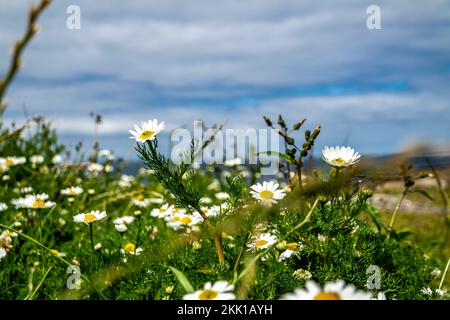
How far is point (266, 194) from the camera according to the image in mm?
1733

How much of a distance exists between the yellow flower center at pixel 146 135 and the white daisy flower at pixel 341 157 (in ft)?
1.84

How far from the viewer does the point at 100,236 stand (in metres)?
2.84

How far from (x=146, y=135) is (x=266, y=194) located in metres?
0.45

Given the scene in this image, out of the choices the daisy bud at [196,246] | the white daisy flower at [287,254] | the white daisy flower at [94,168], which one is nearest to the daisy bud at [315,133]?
the white daisy flower at [287,254]

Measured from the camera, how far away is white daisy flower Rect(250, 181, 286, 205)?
168 cm

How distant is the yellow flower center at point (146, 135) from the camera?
1698mm

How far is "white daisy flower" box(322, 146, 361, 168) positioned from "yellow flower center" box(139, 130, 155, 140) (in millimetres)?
562

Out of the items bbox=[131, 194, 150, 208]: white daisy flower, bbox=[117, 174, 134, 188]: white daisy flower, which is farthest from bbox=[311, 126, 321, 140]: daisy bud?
bbox=[117, 174, 134, 188]: white daisy flower

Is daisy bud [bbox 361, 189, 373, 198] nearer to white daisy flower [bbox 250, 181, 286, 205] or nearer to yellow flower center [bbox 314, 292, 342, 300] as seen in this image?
white daisy flower [bbox 250, 181, 286, 205]
